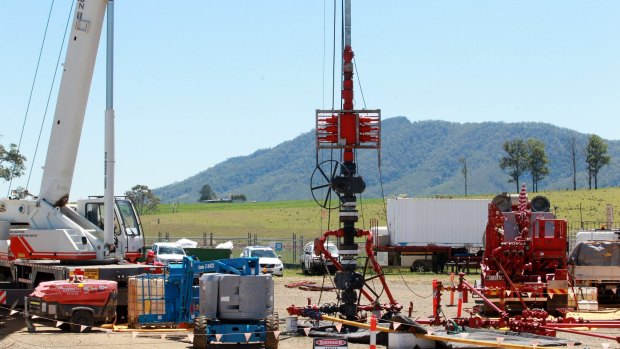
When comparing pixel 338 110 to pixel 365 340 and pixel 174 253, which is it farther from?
pixel 174 253

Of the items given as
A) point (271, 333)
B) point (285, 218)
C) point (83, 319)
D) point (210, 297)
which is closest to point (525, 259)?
point (271, 333)

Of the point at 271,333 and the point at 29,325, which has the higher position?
the point at 271,333

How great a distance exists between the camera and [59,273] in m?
23.7

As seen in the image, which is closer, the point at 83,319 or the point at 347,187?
the point at 347,187

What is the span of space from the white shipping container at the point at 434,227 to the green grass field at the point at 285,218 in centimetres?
3267

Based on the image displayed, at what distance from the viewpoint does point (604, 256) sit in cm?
2972

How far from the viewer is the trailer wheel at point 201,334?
60.6 ft

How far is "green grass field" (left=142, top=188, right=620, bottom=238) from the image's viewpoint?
93531 mm

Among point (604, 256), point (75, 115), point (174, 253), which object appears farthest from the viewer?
point (174, 253)

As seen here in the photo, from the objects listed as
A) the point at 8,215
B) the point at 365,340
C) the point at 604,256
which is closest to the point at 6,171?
the point at 8,215

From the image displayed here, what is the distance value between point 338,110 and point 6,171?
152 feet

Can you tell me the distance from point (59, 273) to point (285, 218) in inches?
3774

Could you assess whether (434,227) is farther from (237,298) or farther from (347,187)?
(237,298)

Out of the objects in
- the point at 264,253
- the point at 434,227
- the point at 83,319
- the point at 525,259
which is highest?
the point at 434,227
